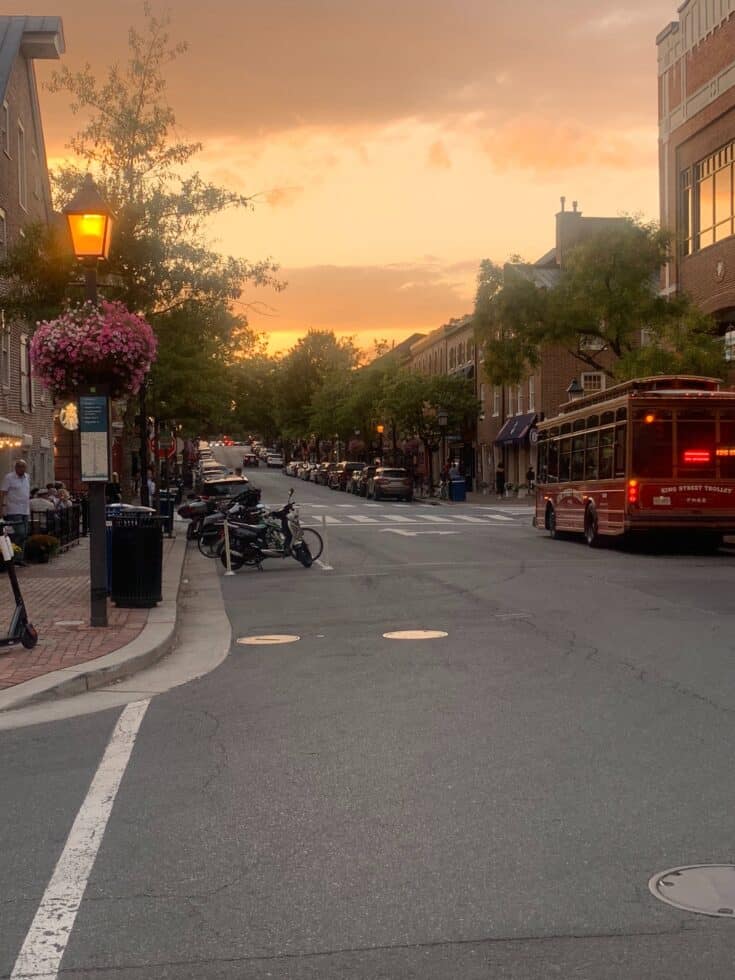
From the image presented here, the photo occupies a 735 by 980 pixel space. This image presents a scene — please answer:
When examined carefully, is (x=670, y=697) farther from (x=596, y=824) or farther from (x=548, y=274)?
(x=548, y=274)

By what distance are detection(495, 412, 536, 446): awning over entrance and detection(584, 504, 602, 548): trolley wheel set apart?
32.1 metres

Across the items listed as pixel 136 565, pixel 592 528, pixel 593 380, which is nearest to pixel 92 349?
pixel 136 565

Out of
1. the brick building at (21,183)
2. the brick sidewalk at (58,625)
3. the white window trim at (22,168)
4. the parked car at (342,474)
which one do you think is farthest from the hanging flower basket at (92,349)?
the parked car at (342,474)

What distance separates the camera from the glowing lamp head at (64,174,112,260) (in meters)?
12.8

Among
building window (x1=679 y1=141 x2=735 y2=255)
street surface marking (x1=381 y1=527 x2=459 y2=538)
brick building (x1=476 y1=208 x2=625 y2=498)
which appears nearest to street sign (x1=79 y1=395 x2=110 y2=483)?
street surface marking (x1=381 y1=527 x2=459 y2=538)

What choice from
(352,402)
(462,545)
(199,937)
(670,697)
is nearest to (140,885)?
(199,937)

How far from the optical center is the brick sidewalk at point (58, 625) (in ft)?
33.7

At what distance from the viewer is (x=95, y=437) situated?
42.8 ft

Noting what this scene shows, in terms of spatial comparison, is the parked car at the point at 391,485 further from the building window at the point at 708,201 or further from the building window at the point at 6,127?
the building window at the point at 6,127

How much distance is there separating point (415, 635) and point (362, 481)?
177ft

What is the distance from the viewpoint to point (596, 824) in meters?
5.59

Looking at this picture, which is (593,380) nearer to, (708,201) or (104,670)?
(708,201)

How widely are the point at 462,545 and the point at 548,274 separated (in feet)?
126

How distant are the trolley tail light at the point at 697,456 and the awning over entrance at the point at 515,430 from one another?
113 ft
